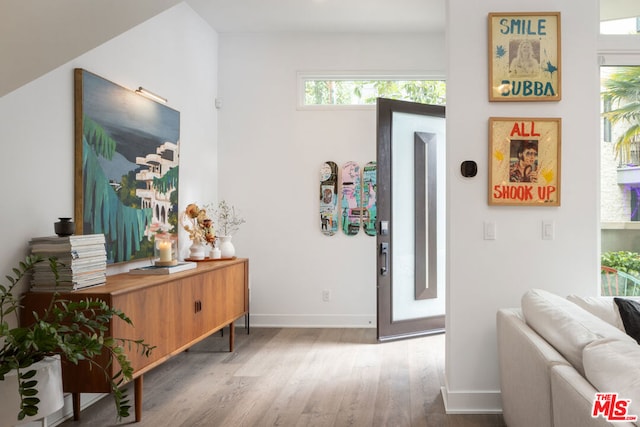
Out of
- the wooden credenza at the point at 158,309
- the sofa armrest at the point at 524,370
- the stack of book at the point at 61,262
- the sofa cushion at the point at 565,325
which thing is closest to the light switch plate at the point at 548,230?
the sofa armrest at the point at 524,370

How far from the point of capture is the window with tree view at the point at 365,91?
6.20 metres

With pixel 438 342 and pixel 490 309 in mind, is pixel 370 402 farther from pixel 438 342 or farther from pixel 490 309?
pixel 438 342

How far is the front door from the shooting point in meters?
5.43

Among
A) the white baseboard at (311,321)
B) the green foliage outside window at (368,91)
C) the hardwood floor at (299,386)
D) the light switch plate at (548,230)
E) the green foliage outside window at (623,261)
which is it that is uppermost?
the green foliage outside window at (368,91)

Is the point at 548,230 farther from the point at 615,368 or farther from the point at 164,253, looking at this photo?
the point at 164,253

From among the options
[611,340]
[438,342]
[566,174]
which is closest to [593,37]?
[566,174]

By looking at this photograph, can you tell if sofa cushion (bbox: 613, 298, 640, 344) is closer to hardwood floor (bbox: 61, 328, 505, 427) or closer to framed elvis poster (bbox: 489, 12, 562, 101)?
hardwood floor (bbox: 61, 328, 505, 427)

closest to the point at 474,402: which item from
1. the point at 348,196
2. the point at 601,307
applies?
the point at 601,307

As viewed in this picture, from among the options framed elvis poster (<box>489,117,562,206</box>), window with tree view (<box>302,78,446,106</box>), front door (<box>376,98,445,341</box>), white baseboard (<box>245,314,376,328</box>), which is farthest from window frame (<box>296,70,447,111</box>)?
framed elvis poster (<box>489,117,562,206</box>)

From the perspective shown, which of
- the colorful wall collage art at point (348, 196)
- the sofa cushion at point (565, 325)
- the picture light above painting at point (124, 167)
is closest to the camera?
the sofa cushion at point (565, 325)

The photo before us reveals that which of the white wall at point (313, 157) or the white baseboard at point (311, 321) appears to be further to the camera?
the white baseboard at point (311, 321)

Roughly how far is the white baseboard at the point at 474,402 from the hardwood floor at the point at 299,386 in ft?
0.22

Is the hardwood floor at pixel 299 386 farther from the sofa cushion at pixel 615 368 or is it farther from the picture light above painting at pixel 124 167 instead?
the sofa cushion at pixel 615 368

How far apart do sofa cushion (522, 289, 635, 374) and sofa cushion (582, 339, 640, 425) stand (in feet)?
0.40
